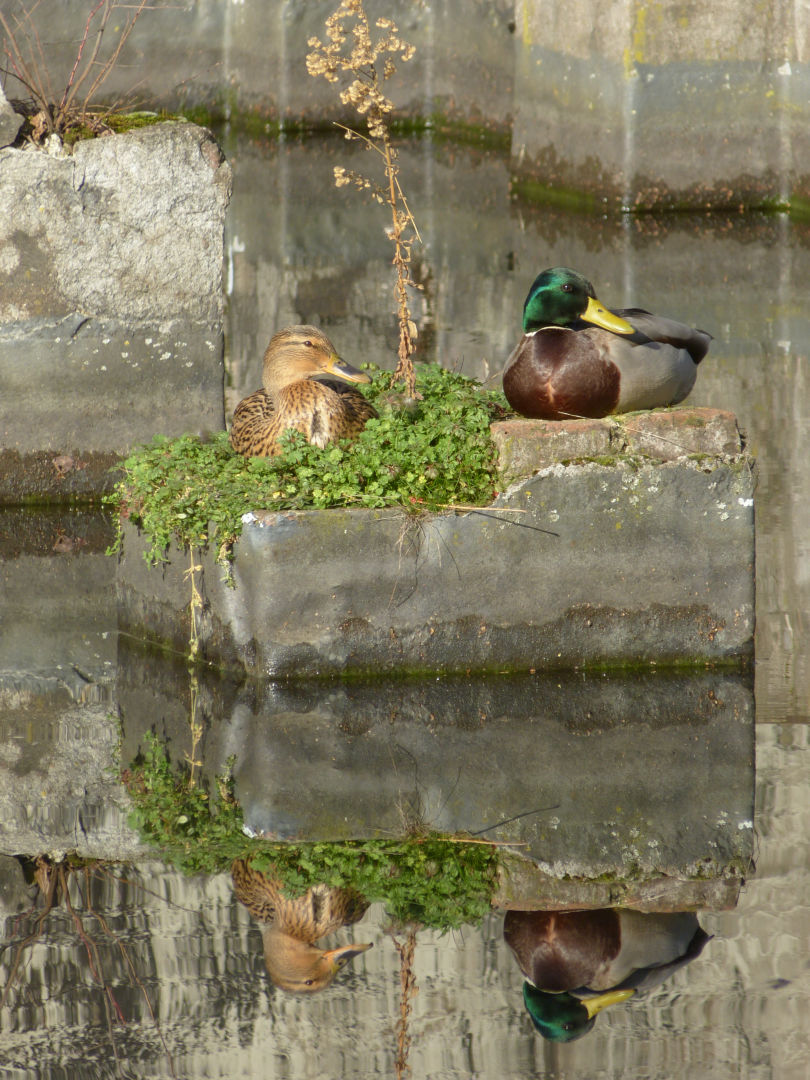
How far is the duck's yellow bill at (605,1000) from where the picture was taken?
3244mm

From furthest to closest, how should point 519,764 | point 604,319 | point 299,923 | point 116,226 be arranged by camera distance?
point 116,226 < point 604,319 < point 519,764 < point 299,923

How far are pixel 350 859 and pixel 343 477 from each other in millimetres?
1668

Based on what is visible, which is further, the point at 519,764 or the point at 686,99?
the point at 686,99

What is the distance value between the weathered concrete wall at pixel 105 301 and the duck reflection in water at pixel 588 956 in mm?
4671

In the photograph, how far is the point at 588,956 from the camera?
344cm

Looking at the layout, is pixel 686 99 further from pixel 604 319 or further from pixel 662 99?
pixel 604 319

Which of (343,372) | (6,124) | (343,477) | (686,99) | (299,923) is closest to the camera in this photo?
(299,923)

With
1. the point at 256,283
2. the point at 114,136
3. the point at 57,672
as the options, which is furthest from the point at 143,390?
the point at 256,283

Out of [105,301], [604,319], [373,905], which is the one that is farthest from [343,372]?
[373,905]

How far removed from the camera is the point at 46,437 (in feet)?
25.3

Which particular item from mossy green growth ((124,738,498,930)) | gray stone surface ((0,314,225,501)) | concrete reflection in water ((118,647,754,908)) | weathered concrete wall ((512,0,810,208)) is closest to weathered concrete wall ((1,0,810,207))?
weathered concrete wall ((512,0,810,208))

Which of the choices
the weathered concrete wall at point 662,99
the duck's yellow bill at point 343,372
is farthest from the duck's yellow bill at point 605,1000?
the weathered concrete wall at point 662,99

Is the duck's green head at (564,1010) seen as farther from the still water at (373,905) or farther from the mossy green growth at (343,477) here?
the mossy green growth at (343,477)

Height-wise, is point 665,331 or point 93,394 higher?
point 93,394
